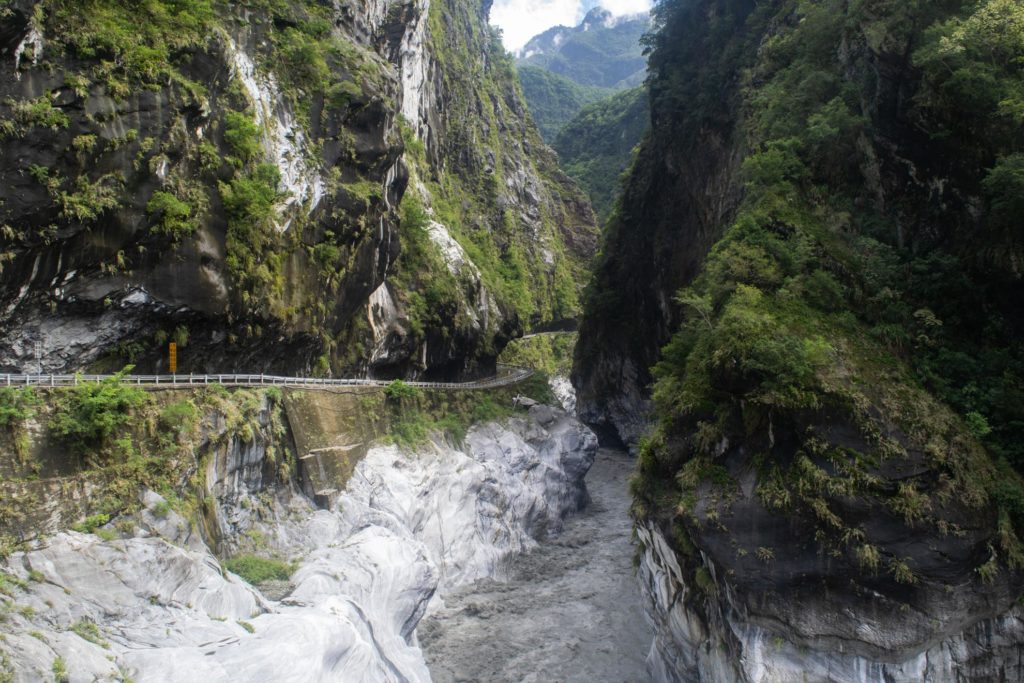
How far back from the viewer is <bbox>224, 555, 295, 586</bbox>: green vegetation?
52.6 ft

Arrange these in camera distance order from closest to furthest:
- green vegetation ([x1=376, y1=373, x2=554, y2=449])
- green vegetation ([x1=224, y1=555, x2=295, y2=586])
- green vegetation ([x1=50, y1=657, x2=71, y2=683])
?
green vegetation ([x1=50, y1=657, x2=71, y2=683]) → green vegetation ([x1=224, y1=555, x2=295, y2=586]) → green vegetation ([x1=376, y1=373, x2=554, y2=449])

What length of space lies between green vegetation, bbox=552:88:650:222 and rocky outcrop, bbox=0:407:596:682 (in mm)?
61301

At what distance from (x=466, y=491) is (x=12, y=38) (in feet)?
66.1

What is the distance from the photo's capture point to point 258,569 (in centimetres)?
1633

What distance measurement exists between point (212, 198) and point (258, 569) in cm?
1046

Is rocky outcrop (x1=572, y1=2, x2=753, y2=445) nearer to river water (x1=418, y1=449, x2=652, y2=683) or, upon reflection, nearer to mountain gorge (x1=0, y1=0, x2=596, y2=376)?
river water (x1=418, y1=449, x2=652, y2=683)

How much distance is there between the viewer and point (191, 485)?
15.9 m

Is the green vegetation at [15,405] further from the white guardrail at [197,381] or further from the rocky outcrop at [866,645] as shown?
the rocky outcrop at [866,645]

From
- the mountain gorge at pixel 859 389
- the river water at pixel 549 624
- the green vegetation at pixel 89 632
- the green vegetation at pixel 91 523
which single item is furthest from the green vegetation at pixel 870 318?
the green vegetation at pixel 91 523

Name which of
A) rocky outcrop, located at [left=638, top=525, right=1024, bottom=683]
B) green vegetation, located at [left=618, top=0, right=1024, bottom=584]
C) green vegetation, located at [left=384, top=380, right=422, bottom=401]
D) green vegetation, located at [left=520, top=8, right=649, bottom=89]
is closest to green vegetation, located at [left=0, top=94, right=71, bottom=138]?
green vegetation, located at [left=384, top=380, right=422, bottom=401]

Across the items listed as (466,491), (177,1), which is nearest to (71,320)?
(177,1)

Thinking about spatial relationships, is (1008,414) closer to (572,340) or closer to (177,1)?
(177,1)

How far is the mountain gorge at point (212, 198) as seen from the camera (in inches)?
619

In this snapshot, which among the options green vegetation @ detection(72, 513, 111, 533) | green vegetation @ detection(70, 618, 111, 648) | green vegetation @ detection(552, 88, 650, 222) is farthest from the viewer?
green vegetation @ detection(552, 88, 650, 222)
